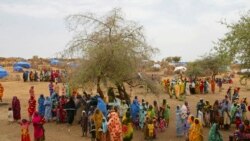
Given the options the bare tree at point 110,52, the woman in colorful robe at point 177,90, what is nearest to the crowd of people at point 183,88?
the woman in colorful robe at point 177,90

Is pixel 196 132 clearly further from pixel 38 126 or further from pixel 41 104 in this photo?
pixel 41 104

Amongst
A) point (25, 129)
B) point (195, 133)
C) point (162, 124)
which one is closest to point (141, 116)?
point (162, 124)

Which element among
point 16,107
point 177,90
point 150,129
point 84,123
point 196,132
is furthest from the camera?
point 177,90

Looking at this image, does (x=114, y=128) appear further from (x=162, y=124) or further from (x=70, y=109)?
(x=70, y=109)

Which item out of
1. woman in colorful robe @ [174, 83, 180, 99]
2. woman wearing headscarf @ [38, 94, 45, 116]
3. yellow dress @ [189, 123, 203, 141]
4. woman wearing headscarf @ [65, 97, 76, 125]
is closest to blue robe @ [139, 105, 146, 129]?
woman wearing headscarf @ [65, 97, 76, 125]

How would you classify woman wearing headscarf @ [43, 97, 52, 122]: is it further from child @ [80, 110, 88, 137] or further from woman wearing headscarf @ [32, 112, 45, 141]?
woman wearing headscarf @ [32, 112, 45, 141]

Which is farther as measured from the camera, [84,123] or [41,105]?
[41,105]

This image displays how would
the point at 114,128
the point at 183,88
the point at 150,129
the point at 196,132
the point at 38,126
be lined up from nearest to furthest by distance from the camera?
the point at 114,128, the point at 196,132, the point at 38,126, the point at 150,129, the point at 183,88

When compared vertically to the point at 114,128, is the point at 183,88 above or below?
above

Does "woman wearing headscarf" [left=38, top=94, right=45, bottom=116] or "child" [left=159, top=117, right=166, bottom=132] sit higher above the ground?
"woman wearing headscarf" [left=38, top=94, right=45, bottom=116]

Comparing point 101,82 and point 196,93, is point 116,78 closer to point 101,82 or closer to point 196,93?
point 101,82

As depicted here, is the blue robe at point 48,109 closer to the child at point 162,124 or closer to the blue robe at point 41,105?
the blue robe at point 41,105

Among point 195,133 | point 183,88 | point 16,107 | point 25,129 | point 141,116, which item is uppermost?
point 183,88

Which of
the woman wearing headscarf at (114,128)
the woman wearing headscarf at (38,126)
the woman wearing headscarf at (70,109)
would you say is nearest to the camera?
the woman wearing headscarf at (114,128)
